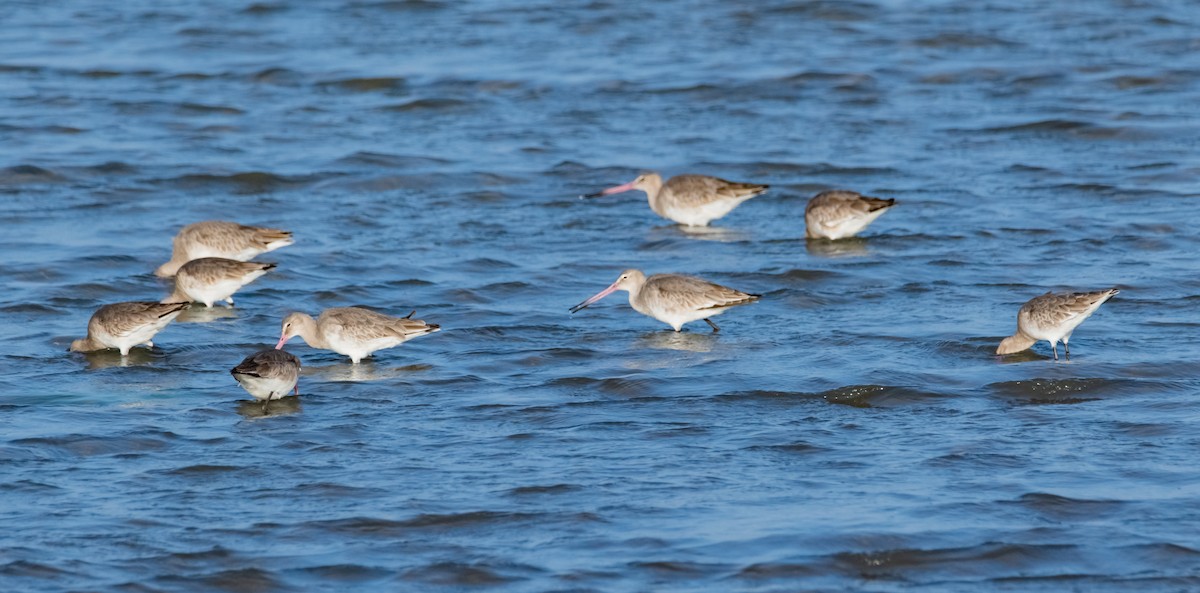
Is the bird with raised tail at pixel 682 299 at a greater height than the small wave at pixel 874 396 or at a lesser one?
greater

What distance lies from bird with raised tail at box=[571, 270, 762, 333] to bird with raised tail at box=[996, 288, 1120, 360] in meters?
2.00

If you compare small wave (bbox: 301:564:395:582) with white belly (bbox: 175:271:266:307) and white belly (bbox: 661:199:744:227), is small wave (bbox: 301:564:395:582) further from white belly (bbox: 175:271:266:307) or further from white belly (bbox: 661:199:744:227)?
white belly (bbox: 661:199:744:227)

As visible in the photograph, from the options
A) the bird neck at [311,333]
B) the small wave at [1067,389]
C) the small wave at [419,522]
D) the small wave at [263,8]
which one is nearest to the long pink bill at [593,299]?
the bird neck at [311,333]

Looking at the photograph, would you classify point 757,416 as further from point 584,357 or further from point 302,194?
point 302,194

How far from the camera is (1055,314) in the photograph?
11188 mm

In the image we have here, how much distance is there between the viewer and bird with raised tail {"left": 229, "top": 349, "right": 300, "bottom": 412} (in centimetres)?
1032

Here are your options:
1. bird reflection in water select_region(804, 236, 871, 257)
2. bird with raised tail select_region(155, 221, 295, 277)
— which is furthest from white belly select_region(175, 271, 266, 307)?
bird reflection in water select_region(804, 236, 871, 257)

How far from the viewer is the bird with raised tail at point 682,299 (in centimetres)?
1241

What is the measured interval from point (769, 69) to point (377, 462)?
48.8 feet

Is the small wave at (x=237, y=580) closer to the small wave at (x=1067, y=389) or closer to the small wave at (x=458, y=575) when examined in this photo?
the small wave at (x=458, y=575)

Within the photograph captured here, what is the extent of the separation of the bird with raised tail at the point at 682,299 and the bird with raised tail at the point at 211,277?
2816 mm

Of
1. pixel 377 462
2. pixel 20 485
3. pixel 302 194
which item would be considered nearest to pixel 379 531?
pixel 377 462

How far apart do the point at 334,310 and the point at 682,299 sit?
2.37 metres

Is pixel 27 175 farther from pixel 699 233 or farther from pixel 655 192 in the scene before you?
pixel 699 233
